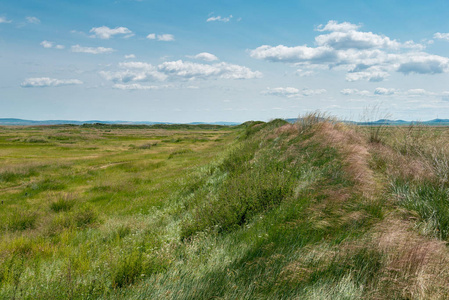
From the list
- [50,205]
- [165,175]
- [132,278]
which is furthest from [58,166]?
[132,278]

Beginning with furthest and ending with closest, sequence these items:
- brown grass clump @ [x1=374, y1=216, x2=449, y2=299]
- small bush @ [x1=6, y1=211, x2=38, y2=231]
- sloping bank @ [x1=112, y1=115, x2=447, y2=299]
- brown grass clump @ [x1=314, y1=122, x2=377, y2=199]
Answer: small bush @ [x1=6, y1=211, x2=38, y2=231] → brown grass clump @ [x1=314, y1=122, x2=377, y2=199] → sloping bank @ [x1=112, y1=115, x2=447, y2=299] → brown grass clump @ [x1=374, y1=216, x2=449, y2=299]

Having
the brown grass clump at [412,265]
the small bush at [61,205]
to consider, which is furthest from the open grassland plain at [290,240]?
the small bush at [61,205]

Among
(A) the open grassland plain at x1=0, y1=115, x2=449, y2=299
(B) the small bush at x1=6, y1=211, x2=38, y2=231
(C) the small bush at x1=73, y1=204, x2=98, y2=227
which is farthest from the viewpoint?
(C) the small bush at x1=73, y1=204, x2=98, y2=227

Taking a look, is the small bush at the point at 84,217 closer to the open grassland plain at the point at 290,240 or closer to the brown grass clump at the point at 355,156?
the open grassland plain at the point at 290,240

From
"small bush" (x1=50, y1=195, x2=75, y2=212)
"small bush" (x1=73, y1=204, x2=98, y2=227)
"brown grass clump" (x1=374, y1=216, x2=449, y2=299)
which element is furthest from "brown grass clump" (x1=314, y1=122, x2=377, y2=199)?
"small bush" (x1=50, y1=195, x2=75, y2=212)

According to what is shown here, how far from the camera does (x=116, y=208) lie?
42.4 ft

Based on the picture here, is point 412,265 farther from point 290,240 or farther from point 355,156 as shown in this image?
point 355,156

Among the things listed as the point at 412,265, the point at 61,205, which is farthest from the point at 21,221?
the point at 412,265

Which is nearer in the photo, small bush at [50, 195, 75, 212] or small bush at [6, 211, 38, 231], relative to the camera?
small bush at [6, 211, 38, 231]

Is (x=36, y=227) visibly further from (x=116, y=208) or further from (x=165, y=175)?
(x=165, y=175)

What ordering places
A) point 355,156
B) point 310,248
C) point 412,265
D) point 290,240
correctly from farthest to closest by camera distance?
1. point 355,156
2. point 290,240
3. point 310,248
4. point 412,265

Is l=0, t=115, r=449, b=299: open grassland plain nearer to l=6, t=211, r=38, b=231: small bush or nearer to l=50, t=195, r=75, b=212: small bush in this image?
l=6, t=211, r=38, b=231: small bush

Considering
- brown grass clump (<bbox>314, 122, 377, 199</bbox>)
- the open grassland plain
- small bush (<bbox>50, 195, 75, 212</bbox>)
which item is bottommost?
small bush (<bbox>50, 195, 75, 212</bbox>)

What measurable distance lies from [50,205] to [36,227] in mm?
3148
